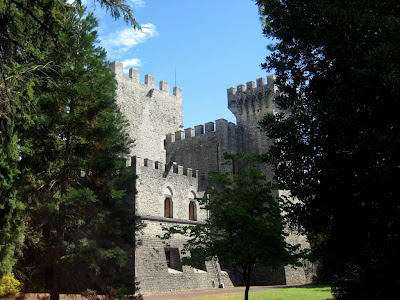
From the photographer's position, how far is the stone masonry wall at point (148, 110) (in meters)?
26.5

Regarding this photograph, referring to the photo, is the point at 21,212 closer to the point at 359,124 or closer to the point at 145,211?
the point at 145,211

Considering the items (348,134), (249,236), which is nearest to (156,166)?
(249,236)

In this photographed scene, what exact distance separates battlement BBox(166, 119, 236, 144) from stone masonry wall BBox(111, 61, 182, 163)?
2.47ft

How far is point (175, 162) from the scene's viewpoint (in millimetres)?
28484

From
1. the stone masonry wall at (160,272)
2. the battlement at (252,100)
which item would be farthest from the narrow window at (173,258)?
the battlement at (252,100)

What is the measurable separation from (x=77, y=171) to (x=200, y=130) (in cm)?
1502

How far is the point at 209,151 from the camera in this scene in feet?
88.2

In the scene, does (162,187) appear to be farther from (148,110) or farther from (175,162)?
(148,110)

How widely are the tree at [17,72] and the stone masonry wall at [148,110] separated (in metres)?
14.9

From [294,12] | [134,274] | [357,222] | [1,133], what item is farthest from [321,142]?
[134,274]

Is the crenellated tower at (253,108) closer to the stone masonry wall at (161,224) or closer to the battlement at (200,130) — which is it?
the battlement at (200,130)

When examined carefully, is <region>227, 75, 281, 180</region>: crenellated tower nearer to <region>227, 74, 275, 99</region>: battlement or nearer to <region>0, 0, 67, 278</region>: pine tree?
<region>227, 74, 275, 99</region>: battlement

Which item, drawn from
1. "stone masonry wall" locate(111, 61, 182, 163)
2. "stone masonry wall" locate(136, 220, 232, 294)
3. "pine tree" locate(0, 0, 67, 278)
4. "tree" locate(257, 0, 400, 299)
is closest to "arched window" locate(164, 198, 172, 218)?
"stone masonry wall" locate(136, 220, 232, 294)

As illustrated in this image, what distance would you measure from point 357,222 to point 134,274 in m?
12.1
